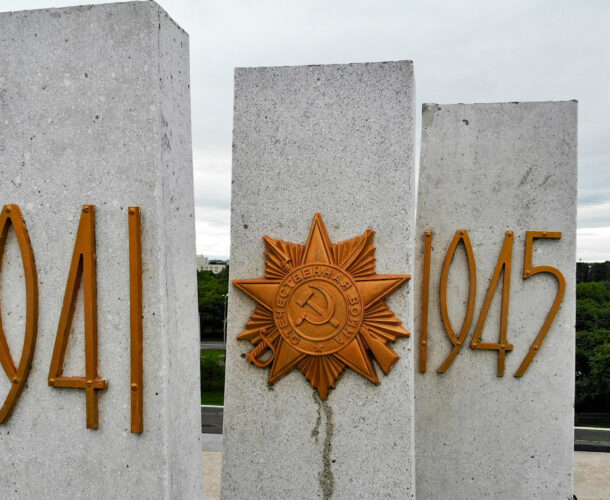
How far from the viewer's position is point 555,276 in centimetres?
475

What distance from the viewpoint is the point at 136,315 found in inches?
108

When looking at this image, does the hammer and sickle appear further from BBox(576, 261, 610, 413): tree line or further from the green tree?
the green tree

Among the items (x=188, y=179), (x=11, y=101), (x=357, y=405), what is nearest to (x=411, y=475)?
(x=357, y=405)

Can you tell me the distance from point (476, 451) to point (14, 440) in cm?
340

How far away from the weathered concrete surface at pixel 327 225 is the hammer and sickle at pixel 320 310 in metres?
0.33

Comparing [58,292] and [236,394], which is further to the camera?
[236,394]

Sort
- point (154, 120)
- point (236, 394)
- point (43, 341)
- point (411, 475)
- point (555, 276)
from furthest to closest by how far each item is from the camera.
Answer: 1. point (555, 276)
2. point (236, 394)
3. point (411, 475)
4. point (43, 341)
5. point (154, 120)

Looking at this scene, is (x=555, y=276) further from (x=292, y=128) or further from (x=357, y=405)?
(x=292, y=128)

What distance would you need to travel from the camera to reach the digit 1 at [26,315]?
2.92 meters

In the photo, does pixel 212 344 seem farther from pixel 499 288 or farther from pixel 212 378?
pixel 499 288

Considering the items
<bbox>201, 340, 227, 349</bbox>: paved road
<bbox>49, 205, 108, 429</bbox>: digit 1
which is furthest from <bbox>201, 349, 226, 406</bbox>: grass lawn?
<bbox>49, 205, 108, 429</bbox>: digit 1

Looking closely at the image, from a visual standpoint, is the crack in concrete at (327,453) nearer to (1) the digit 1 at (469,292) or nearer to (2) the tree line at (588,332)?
(1) the digit 1 at (469,292)

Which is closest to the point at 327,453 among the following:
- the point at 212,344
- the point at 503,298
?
the point at 503,298

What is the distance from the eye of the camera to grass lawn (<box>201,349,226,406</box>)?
934 inches
